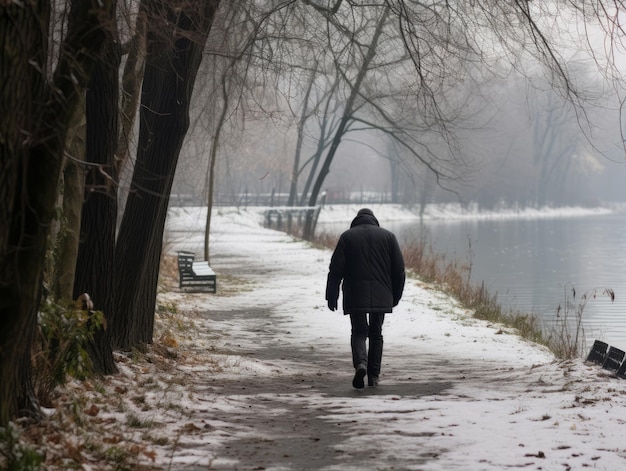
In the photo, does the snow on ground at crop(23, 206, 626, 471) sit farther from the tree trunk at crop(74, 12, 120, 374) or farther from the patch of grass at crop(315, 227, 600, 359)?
the tree trunk at crop(74, 12, 120, 374)

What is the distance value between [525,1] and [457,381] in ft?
11.9

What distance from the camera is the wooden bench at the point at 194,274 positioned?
1825cm

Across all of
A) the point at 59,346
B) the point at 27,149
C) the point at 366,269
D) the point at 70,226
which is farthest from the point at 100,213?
the point at 27,149

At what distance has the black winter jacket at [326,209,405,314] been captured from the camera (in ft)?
28.9

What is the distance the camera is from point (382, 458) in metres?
5.95

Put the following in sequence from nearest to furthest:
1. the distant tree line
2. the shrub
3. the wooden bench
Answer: the distant tree line < the shrub < the wooden bench

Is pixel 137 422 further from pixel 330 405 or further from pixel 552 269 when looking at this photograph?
pixel 552 269

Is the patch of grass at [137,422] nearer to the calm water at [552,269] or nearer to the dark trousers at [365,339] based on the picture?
the dark trousers at [365,339]

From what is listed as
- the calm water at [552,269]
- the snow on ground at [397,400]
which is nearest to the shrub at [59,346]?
the snow on ground at [397,400]

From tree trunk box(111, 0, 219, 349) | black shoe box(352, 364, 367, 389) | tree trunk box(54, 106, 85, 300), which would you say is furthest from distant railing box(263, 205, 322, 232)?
tree trunk box(54, 106, 85, 300)

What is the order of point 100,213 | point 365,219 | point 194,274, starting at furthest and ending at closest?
point 194,274
point 365,219
point 100,213

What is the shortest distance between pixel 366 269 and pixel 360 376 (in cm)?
96

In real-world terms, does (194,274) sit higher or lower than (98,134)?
lower

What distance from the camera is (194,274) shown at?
18.4 metres
